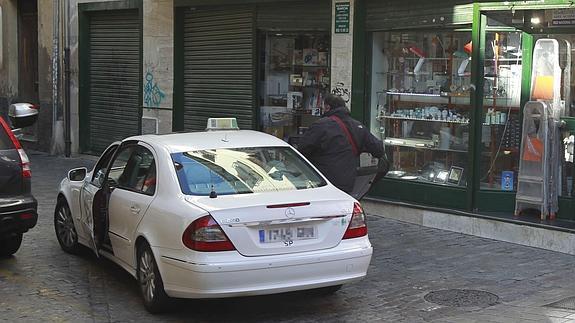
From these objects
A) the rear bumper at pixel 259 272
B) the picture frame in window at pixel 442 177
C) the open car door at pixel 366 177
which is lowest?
the rear bumper at pixel 259 272

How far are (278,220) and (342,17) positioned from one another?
5.73m

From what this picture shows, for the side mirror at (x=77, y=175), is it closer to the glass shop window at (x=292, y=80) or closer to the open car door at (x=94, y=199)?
the open car door at (x=94, y=199)

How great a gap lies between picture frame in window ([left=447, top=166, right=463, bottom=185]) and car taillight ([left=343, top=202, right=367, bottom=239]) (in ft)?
12.8

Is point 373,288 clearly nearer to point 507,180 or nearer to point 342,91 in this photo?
point 507,180

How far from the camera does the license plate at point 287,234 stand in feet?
20.2

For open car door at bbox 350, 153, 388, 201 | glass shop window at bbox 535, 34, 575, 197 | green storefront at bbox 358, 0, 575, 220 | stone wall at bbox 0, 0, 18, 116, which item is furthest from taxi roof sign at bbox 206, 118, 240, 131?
stone wall at bbox 0, 0, 18, 116

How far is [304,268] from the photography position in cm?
620

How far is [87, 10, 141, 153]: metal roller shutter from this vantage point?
636 inches

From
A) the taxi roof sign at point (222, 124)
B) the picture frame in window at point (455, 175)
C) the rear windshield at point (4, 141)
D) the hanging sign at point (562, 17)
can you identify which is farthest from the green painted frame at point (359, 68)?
the rear windshield at point (4, 141)

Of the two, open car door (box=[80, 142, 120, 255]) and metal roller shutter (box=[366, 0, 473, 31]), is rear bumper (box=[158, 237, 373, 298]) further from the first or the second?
metal roller shutter (box=[366, 0, 473, 31])

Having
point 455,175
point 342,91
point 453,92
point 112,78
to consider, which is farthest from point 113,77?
point 455,175

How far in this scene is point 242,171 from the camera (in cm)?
681

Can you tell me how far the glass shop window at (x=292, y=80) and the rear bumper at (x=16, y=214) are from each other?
5.51 m

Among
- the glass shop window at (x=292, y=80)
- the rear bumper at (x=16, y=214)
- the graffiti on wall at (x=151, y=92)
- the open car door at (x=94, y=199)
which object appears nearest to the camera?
the rear bumper at (x=16, y=214)
